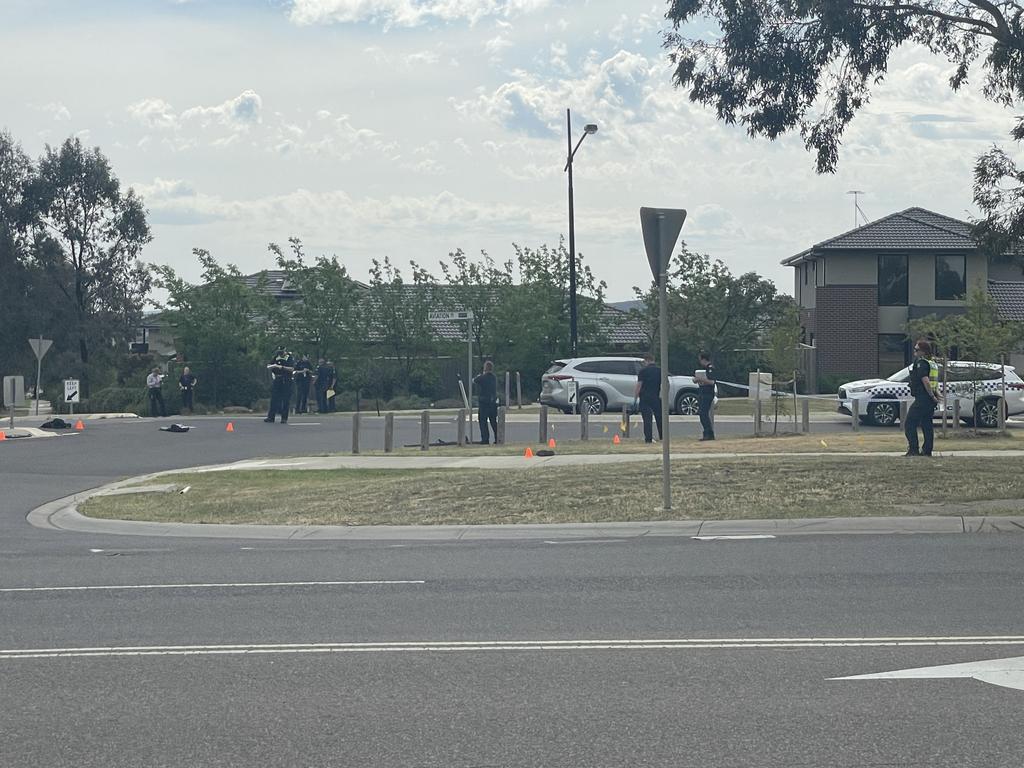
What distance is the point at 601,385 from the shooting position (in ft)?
111

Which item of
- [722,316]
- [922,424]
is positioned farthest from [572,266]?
[922,424]

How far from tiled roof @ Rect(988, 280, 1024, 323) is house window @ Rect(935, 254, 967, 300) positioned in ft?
6.92

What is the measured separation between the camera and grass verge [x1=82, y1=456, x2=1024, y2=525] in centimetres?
1373

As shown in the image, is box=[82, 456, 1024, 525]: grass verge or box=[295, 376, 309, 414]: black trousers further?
box=[295, 376, 309, 414]: black trousers

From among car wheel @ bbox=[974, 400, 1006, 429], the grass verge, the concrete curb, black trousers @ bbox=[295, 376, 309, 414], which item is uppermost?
black trousers @ bbox=[295, 376, 309, 414]

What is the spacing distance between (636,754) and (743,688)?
4.14 ft

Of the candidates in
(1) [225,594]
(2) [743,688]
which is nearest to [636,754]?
(2) [743,688]

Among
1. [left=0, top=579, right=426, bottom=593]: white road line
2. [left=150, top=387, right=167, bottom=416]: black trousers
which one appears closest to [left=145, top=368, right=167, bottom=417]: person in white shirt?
[left=150, top=387, right=167, bottom=416]: black trousers

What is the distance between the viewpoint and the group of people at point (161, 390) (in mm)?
37675

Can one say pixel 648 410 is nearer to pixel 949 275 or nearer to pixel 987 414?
pixel 987 414

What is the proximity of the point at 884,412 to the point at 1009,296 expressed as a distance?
26.7 metres

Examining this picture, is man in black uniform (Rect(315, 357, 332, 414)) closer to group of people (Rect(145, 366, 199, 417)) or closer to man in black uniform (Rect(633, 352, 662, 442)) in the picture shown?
group of people (Rect(145, 366, 199, 417))

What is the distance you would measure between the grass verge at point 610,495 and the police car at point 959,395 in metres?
8.21

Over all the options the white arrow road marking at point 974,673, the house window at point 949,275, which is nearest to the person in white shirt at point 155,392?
the house window at point 949,275
